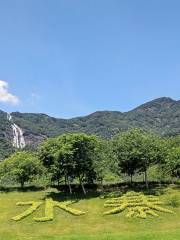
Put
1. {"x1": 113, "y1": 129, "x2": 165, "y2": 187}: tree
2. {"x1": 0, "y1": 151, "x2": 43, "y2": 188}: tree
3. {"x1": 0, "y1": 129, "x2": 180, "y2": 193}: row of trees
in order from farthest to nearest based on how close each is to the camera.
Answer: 1. {"x1": 0, "y1": 151, "x2": 43, "y2": 188}: tree
2. {"x1": 113, "y1": 129, "x2": 165, "y2": 187}: tree
3. {"x1": 0, "y1": 129, "x2": 180, "y2": 193}: row of trees

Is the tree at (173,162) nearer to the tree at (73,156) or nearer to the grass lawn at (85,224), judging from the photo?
the grass lawn at (85,224)

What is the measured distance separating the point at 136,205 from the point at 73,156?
1543 centimetres

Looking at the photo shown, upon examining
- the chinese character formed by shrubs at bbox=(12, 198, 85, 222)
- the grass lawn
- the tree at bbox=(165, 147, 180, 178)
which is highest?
the tree at bbox=(165, 147, 180, 178)

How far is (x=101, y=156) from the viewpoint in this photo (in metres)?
71.4

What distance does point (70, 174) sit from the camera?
70.0m

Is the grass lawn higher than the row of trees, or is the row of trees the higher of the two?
the row of trees

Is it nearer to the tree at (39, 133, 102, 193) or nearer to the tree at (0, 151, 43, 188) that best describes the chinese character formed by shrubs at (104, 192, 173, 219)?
the tree at (39, 133, 102, 193)

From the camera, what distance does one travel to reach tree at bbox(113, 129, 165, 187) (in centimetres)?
6962

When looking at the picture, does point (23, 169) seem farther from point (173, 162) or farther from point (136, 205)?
point (136, 205)

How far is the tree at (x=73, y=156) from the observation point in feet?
221

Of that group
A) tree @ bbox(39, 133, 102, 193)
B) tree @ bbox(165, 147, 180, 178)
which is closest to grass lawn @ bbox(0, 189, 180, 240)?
tree @ bbox(39, 133, 102, 193)

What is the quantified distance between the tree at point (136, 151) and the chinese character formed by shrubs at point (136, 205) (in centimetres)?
782

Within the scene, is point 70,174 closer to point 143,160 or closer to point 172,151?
point 143,160

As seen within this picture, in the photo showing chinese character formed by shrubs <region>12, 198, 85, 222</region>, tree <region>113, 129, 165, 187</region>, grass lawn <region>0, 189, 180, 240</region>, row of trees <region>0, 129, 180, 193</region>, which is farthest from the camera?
tree <region>113, 129, 165, 187</region>
